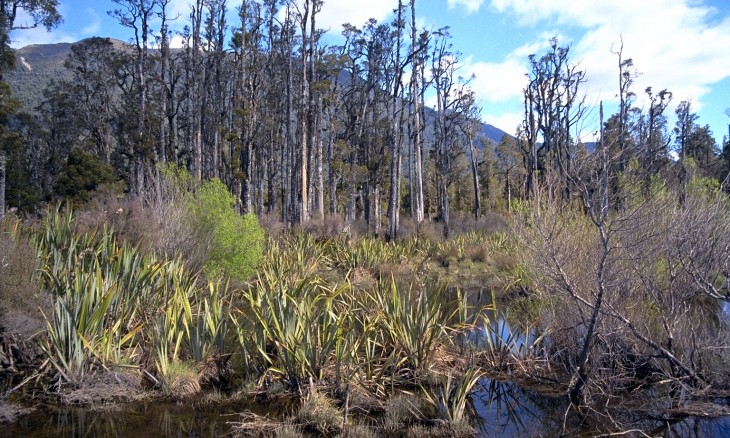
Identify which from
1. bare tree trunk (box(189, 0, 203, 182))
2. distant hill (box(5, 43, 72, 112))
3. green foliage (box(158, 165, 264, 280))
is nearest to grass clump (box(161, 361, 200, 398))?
green foliage (box(158, 165, 264, 280))

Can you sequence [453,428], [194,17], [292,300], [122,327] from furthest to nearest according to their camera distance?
1. [194,17]
2. [122,327]
3. [292,300]
4. [453,428]

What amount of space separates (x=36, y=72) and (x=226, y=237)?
8456 centimetres

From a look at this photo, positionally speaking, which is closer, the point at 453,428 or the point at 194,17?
the point at 453,428

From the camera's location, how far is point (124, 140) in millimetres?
34719

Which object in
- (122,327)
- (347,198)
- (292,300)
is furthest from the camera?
(347,198)

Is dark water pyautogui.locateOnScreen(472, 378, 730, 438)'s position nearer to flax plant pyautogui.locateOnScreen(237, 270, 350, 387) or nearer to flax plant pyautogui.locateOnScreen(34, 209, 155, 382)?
flax plant pyautogui.locateOnScreen(237, 270, 350, 387)

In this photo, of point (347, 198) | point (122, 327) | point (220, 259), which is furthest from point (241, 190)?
point (122, 327)

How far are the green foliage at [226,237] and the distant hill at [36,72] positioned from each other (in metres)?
29.1

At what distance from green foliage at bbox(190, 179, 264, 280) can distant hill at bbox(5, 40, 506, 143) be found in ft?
95.6

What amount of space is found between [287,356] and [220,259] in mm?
6066

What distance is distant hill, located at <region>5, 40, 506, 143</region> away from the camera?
65.2 m

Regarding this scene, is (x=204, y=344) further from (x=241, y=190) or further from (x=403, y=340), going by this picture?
(x=241, y=190)

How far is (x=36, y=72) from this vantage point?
269ft

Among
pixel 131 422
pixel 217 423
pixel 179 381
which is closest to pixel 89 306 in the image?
pixel 179 381
